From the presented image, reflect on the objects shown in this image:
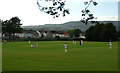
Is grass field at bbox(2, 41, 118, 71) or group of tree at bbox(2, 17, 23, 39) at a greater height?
group of tree at bbox(2, 17, 23, 39)

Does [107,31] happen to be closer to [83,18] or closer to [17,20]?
[17,20]

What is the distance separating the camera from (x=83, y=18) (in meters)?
6.01

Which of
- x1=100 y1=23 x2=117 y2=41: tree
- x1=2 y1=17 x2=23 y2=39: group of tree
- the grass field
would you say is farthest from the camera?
x1=2 y1=17 x2=23 y2=39: group of tree

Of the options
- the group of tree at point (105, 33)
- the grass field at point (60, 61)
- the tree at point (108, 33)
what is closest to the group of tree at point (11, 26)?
the group of tree at point (105, 33)

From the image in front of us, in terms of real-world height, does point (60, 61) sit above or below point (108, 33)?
below

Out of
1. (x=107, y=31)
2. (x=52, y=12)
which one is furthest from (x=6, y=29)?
(x=52, y=12)

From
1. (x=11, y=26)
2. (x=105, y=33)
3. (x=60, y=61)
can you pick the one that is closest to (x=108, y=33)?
(x=105, y=33)

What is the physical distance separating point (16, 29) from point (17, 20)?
24.1 feet

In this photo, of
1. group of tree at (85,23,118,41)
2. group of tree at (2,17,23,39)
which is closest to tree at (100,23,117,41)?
group of tree at (85,23,118,41)

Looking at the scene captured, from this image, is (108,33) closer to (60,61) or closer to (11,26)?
(11,26)

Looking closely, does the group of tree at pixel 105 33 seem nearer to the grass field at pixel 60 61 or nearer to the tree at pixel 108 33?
the tree at pixel 108 33

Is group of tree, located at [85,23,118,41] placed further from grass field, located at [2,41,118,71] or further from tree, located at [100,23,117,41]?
grass field, located at [2,41,118,71]

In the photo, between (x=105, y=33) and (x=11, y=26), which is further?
(x=11, y=26)

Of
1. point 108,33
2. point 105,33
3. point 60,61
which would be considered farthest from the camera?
point 108,33
